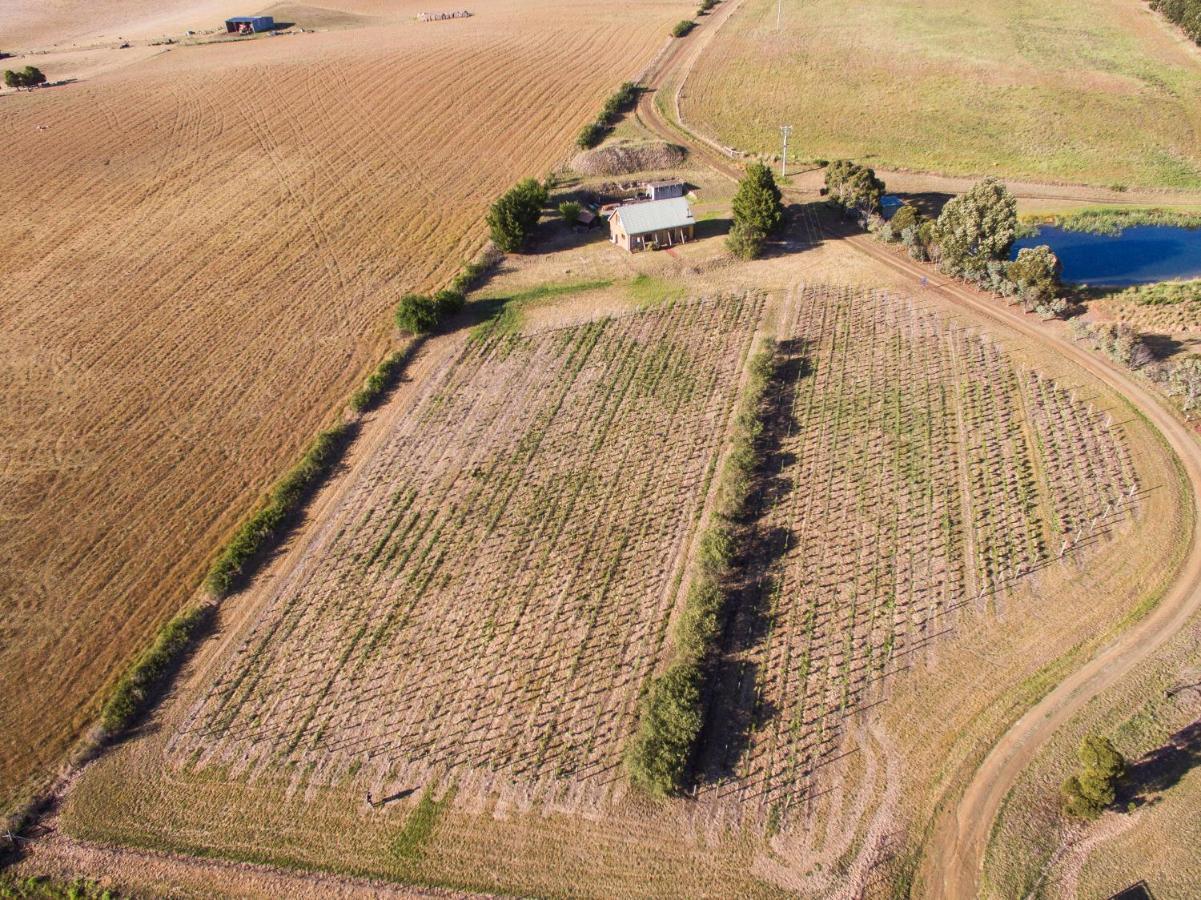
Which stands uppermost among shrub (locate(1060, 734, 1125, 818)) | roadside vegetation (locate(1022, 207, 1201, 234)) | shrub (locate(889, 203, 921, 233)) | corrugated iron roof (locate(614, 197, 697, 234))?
corrugated iron roof (locate(614, 197, 697, 234))

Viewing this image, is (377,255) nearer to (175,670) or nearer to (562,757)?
(175,670)

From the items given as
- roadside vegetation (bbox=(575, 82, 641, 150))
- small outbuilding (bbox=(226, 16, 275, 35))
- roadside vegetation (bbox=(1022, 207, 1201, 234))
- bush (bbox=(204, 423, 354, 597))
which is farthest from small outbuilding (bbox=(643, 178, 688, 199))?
small outbuilding (bbox=(226, 16, 275, 35))

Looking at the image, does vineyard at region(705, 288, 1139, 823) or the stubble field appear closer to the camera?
the stubble field

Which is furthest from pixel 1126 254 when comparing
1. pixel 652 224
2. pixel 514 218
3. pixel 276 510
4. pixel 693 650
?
pixel 276 510

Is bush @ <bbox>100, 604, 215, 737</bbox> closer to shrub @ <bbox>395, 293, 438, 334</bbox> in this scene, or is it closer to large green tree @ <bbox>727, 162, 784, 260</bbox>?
shrub @ <bbox>395, 293, 438, 334</bbox>

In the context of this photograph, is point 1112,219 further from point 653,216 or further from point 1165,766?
point 1165,766

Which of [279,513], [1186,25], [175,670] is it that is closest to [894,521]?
[279,513]

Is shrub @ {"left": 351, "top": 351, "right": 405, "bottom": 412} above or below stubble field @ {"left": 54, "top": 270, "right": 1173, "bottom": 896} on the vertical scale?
above

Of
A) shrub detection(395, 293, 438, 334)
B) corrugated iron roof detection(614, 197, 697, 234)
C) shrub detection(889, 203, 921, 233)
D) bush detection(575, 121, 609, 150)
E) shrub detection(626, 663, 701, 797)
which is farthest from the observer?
bush detection(575, 121, 609, 150)

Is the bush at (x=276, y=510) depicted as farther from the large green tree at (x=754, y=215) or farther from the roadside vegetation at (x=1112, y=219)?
the roadside vegetation at (x=1112, y=219)
